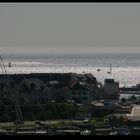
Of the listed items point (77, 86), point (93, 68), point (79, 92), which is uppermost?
point (77, 86)

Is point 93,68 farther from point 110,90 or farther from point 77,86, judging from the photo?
point 77,86

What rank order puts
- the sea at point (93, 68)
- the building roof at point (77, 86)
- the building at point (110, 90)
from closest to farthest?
the building roof at point (77, 86)
the building at point (110, 90)
the sea at point (93, 68)

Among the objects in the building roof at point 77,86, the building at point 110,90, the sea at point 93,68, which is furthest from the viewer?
A: the sea at point 93,68

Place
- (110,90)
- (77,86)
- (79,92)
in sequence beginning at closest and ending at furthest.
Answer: (77,86) → (79,92) → (110,90)

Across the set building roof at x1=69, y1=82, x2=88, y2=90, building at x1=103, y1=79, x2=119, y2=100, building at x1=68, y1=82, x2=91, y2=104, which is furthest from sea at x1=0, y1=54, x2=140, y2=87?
building roof at x1=69, y1=82, x2=88, y2=90

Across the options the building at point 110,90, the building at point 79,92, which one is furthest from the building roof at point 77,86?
the building at point 110,90

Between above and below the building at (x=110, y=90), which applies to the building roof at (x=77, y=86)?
above

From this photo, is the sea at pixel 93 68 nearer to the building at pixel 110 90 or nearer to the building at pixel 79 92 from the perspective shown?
the building at pixel 110 90

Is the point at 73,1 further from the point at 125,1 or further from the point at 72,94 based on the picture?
the point at 72,94

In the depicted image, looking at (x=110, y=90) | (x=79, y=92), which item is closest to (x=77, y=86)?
(x=79, y=92)

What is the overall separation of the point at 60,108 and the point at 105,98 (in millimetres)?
7305

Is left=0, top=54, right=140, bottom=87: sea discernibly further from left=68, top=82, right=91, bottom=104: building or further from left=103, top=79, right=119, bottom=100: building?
left=68, top=82, right=91, bottom=104: building

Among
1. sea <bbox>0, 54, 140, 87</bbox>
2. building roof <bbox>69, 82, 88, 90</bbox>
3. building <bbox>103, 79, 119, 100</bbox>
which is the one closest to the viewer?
building roof <bbox>69, 82, 88, 90</bbox>
